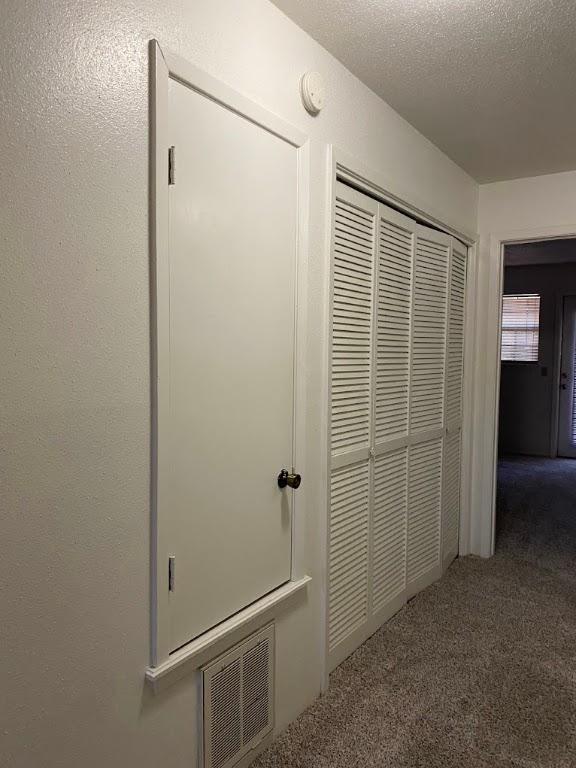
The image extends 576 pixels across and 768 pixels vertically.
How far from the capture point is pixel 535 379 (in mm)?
7312

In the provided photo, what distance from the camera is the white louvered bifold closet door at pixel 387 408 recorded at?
2330mm

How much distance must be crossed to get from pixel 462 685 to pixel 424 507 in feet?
3.24

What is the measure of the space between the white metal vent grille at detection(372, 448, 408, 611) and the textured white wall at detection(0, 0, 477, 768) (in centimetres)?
126

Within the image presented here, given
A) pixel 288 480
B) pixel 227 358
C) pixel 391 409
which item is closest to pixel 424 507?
pixel 391 409

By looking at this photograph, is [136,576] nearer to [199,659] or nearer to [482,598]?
[199,659]

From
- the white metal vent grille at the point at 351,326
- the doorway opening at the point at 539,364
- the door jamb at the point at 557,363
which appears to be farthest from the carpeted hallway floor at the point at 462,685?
the door jamb at the point at 557,363

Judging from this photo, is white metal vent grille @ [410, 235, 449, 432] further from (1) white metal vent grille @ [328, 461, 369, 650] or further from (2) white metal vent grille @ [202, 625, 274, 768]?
(2) white metal vent grille @ [202, 625, 274, 768]

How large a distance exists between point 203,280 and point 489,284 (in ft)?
8.34

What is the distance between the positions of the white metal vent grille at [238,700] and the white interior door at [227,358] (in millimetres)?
141

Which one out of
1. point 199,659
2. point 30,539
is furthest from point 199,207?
point 199,659

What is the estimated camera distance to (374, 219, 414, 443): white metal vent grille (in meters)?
2.59

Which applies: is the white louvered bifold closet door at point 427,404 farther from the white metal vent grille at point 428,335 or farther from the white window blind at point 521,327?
the white window blind at point 521,327

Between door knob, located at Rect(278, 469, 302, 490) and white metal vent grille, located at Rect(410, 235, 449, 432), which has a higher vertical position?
white metal vent grille, located at Rect(410, 235, 449, 432)

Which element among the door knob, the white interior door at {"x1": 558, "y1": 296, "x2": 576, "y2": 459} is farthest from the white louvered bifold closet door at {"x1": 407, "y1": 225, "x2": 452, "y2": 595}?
the white interior door at {"x1": 558, "y1": 296, "x2": 576, "y2": 459}
